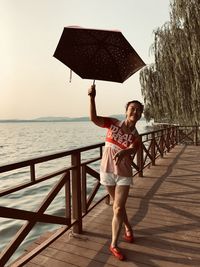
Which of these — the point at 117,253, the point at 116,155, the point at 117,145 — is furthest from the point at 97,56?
the point at 117,253

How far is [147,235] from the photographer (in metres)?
4.30

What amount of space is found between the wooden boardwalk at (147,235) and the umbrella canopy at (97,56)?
208 centimetres

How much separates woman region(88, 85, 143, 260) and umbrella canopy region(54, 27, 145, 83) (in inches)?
14.1

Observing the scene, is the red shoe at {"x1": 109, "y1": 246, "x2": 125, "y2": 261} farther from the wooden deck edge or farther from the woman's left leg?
the wooden deck edge

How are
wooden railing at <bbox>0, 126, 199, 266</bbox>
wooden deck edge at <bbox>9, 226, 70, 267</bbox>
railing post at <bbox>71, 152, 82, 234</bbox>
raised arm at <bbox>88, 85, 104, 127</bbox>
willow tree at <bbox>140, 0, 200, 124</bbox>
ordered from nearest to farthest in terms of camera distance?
wooden railing at <bbox>0, 126, 199, 266</bbox>
wooden deck edge at <bbox>9, 226, 70, 267</bbox>
raised arm at <bbox>88, 85, 104, 127</bbox>
railing post at <bbox>71, 152, 82, 234</bbox>
willow tree at <bbox>140, 0, 200, 124</bbox>

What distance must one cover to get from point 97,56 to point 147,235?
2469 millimetres

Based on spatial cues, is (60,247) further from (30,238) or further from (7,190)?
(30,238)

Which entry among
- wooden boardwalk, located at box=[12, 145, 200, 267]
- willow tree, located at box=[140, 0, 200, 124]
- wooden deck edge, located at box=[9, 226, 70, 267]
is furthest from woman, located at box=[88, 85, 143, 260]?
willow tree, located at box=[140, 0, 200, 124]

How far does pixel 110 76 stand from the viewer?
3820 mm

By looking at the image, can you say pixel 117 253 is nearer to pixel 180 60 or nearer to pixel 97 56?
pixel 97 56

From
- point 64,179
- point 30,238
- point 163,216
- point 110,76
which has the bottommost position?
point 30,238

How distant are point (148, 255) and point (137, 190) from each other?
316 centimetres

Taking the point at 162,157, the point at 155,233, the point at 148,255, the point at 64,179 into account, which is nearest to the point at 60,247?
the point at 64,179

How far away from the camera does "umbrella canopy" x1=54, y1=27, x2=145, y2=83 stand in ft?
11.6
